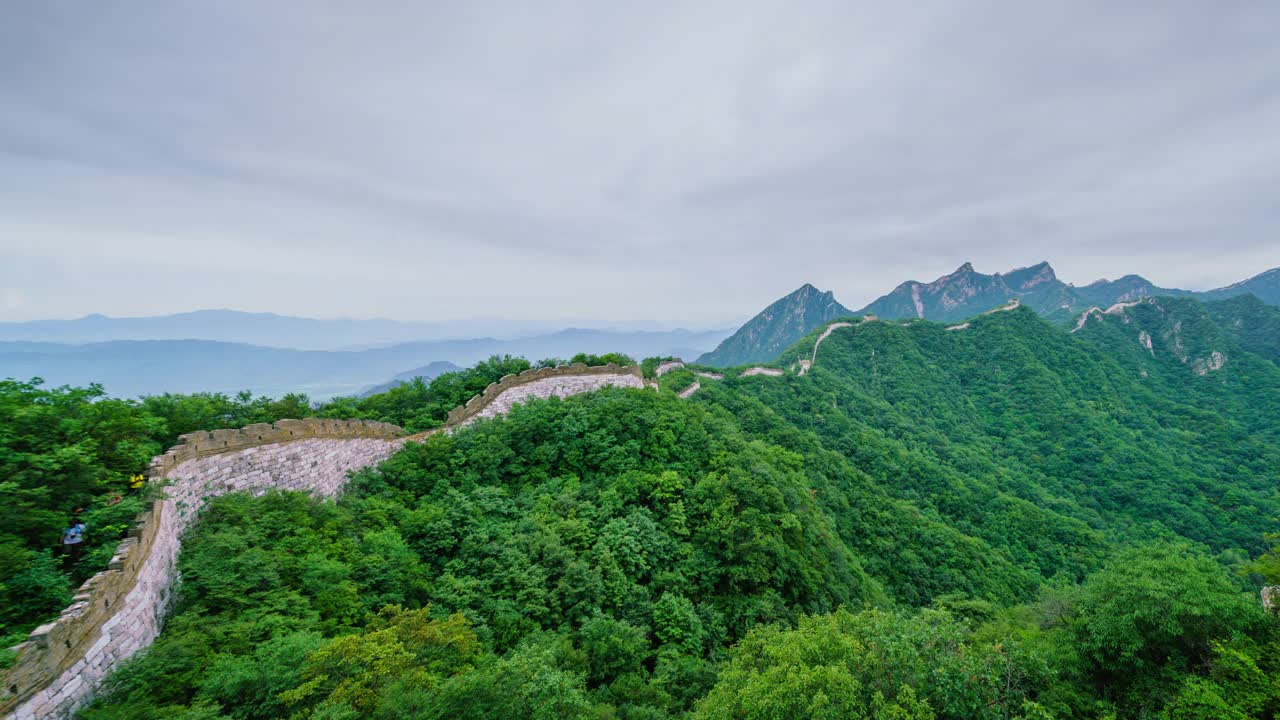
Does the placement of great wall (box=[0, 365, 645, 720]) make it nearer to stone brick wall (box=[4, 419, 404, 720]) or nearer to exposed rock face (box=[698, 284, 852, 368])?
stone brick wall (box=[4, 419, 404, 720])

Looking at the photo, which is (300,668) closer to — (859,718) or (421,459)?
(859,718)

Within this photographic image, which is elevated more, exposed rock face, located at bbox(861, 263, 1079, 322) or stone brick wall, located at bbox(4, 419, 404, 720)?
exposed rock face, located at bbox(861, 263, 1079, 322)

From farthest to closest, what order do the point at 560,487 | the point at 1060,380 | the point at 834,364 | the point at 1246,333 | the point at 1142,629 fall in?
the point at 1246,333, the point at 834,364, the point at 1060,380, the point at 560,487, the point at 1142,629

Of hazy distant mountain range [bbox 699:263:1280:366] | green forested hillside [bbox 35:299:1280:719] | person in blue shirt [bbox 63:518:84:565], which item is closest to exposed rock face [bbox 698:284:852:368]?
hazy distant mountain range [bbox 699:263:1280:366]

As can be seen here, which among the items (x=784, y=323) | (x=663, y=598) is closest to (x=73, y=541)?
(x=663, y=598)

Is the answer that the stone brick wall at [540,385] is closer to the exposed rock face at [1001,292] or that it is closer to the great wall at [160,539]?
the great wall at [160,539]

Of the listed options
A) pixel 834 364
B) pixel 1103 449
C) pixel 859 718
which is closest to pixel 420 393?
pixel 859 718
